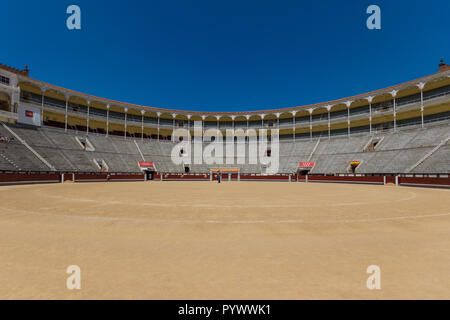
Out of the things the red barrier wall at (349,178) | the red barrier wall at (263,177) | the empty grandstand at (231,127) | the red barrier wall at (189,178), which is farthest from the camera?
the red barrier wall at (263,177)

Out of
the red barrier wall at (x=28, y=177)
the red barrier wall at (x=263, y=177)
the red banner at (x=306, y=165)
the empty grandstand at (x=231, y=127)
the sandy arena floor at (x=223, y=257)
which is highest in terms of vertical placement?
the empty grandstand at (x=231, y=127)

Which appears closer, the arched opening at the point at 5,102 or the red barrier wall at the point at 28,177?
the red barrier wall at the point at 28,177

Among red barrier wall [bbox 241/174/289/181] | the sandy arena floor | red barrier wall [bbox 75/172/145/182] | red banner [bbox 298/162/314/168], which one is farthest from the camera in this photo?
red barrier wall [bbox 241/174/289/181]

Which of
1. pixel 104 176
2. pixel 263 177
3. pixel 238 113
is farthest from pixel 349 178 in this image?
pixel 104 176

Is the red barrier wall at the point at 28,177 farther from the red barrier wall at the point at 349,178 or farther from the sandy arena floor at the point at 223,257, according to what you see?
the red barrier wall at the point at 349,178

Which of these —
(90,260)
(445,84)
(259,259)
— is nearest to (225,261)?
(259,259)

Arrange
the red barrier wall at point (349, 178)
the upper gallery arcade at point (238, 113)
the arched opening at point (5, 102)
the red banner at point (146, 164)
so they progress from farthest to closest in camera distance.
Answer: the red banner at point (146, 164) → the upper gallery arcade at point (238, 113) → the arched opening at point (5, 102) → the red barrier wall at point (349, 178)

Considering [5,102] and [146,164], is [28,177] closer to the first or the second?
[5,102]

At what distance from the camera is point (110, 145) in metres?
41.8

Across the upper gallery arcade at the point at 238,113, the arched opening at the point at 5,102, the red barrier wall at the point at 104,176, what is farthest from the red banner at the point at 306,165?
the arched opening at the point at 5,102

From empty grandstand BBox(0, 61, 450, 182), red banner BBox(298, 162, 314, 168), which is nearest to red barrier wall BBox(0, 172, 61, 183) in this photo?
empty grandstand BBox(0, 61, 450, 182)

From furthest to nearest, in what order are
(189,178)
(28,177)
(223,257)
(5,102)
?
(189,178)
(5,102)
(28,177)
(223,257)

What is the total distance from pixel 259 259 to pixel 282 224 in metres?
2.57

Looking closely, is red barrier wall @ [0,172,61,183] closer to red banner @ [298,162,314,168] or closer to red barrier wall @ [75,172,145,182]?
red barrier wall @ [75,172,145,182]
